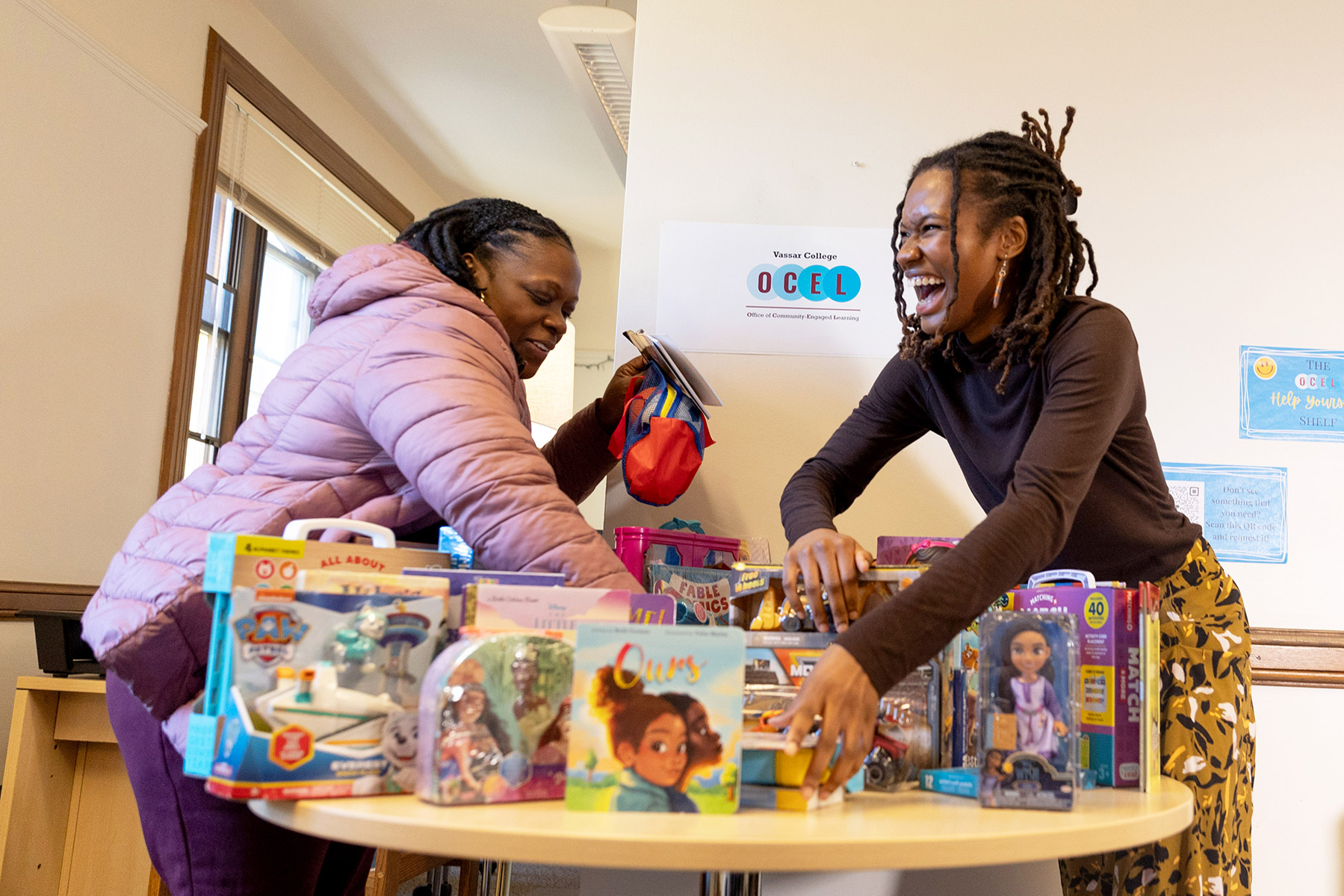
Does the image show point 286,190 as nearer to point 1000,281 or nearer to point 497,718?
point 1000,281

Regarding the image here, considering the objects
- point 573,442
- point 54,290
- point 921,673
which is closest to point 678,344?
point 573,442

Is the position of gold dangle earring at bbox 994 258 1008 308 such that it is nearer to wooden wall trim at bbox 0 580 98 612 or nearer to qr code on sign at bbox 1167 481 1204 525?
qr code on sign at bbox 1167 481 1204 525

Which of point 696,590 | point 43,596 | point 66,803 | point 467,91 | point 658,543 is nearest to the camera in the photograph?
point 696,590

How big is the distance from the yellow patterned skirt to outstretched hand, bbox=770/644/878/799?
2.26 feet

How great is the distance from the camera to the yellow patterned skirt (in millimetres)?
1434

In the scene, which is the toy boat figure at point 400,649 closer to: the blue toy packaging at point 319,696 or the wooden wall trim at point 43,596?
the blue toy packaging at point 319,696

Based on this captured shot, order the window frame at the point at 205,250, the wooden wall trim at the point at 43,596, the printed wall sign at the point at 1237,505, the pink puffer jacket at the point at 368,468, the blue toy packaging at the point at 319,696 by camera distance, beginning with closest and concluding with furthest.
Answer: the blue toy packaging at the point at 319,696, the pink puffer jacket at the point at 368,468, the printed wall sign at the point at 1237,505, the wooden wall trim at the point at 43,596, the window frame at the point at 205,250

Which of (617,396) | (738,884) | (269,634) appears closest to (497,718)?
(269,634)

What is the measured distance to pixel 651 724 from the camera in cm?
94

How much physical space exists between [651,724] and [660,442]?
122 cm

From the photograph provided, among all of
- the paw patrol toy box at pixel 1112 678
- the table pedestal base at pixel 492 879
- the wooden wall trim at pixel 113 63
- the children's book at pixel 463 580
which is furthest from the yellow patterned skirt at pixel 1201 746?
the wooden wall trim at pixel 113 63

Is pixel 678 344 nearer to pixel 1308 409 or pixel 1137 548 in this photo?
pixel 1137 548

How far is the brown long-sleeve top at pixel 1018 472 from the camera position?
1.12 m

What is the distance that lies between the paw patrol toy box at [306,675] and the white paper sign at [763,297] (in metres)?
1.63
